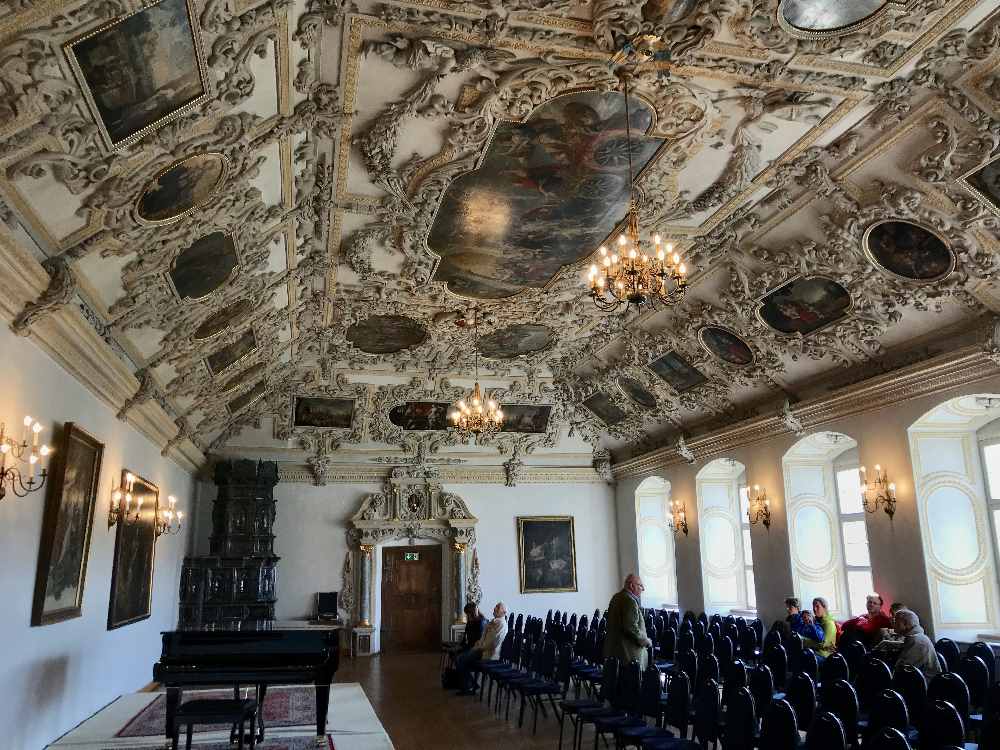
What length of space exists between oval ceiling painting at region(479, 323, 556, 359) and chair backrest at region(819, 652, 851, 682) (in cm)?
883

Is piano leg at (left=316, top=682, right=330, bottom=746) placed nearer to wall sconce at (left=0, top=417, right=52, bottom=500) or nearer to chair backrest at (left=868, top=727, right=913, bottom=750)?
wall sconce at (left=0, top=417, right=52, bottom=500)

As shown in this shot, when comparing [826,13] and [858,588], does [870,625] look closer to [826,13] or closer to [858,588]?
[858,588]

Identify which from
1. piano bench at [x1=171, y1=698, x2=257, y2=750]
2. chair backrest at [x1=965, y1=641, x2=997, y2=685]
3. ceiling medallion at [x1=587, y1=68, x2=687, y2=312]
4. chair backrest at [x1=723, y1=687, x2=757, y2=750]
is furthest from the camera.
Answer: chair backrest at [x1=965, y1=641, x2=997, y2=685]

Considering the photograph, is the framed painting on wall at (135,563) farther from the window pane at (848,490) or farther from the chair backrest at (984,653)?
the window pane at (848,490)

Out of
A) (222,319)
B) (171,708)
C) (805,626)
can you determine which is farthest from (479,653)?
(222,319)

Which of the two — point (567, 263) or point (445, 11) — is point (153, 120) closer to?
point (445, 11)

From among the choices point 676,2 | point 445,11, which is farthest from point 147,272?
point 676,2

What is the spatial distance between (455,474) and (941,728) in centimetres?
1643

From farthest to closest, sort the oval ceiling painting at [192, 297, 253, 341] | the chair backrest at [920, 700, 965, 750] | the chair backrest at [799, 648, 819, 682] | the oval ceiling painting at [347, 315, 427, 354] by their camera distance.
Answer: the oval ceiling painting at [347, 315, 427, 354], the oval ceiling painting at [192, 297, 253, 341], the chair backrest at [799, 648, 819, 682], the chair backrest at [920, 700, 965, 750]

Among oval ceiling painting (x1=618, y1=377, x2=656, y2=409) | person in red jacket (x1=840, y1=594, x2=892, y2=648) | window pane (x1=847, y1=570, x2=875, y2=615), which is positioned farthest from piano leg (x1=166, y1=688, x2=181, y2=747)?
window pane (x1=847, y1=570, x2=875, y2=615)

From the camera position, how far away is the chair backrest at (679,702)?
7.31 meters

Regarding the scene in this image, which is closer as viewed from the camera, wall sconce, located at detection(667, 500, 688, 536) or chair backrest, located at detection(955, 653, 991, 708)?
chair backrest, located at detection(955, 653, 991, 708)

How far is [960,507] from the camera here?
11797mm

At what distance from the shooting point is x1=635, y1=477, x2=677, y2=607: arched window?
2109cm
